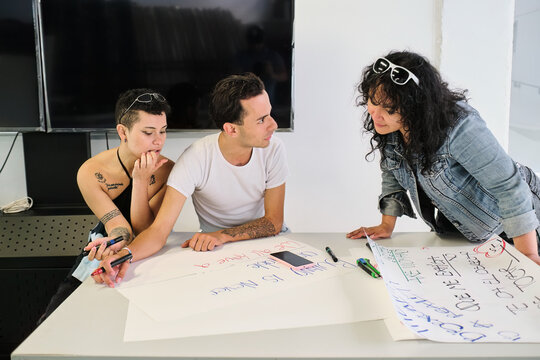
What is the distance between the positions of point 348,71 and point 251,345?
1.83m

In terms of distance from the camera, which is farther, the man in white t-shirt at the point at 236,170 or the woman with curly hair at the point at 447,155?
the man in white t-shirt at the point at 236,170

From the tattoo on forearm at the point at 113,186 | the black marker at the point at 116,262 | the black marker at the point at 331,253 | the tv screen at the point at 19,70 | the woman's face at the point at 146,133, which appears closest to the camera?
the black marker at the point at 116,262

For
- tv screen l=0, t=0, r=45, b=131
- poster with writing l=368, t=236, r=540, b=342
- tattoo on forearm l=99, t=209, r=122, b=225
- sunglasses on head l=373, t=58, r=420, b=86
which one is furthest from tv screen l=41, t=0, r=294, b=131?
poster with writing l=368, t=236, r=540, b=342

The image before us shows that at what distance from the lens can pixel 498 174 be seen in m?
1.11

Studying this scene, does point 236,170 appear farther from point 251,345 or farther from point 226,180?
point 251,345

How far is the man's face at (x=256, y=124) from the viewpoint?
1.49 m

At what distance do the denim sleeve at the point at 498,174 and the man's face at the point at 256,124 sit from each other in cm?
61

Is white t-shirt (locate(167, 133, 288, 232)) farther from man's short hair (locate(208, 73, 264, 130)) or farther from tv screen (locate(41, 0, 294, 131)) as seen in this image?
tv screen (locate(41, 0, 294, 131))

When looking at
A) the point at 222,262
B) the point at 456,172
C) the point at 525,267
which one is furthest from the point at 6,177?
the point at 525,267

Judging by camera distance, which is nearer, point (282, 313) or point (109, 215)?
point (282, 313)

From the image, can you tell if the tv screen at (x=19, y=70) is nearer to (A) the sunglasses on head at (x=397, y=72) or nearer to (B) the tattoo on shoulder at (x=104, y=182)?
(B) the tattoo on shoulder at (x=104, y=182)

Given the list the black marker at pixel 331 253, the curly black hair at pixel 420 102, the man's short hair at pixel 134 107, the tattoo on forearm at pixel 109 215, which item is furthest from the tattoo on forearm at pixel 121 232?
the curly black hair at pixel 420 102

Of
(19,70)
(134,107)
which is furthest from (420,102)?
(19,70)

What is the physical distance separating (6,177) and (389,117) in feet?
6.60
